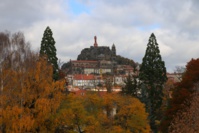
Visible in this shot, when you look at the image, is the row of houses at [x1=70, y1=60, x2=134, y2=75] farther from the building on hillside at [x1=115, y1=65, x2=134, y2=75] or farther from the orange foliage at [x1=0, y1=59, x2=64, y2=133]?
the orange foliage at [x1=0, y1=59, x2=64, y2=133]

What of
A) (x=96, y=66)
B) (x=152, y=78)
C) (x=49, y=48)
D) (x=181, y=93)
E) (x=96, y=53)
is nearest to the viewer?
(x=181, y=93)

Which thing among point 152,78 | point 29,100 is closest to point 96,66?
point 152,78

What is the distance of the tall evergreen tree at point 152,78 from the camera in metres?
45.1

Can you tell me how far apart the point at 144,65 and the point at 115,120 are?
52.1ft

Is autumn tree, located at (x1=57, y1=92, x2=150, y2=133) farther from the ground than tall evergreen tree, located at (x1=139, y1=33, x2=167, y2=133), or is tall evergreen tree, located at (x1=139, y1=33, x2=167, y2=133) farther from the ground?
tall evergreen tree, located at (x1=139, y1=33, x2=167, y2=133)

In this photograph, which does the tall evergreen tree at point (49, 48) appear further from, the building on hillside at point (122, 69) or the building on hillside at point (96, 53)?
the building on hillside at point (96, 53)

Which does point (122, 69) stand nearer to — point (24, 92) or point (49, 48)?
point (49, 48)

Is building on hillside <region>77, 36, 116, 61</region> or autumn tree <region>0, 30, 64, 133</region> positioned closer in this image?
autumn tree <region>0, 30, 64, 133</region>

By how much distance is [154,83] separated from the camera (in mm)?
46312

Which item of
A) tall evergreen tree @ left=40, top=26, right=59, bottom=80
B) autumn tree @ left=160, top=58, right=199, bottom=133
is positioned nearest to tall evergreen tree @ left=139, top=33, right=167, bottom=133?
tall evergreen tree @ left=40, top=26, right=59, bottom=80

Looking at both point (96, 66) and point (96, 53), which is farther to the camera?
point (96, 53)

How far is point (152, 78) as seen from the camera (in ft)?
152

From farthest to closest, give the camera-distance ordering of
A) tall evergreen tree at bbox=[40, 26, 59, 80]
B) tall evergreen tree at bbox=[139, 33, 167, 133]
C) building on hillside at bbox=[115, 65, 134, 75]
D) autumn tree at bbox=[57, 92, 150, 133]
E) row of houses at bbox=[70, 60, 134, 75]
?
1. row of houses at bbox=[70, 60, 134, 75]
2. building on hillside at bbox=[115, 65, 134, 75]
3. tall evergreen tree at bbox=[139, 33, 167, 133]
4. tall evergreen tree at bbox=[40, 26, 59, 80]
5. autumn tree at bbox=[57, 92, 150, 133]

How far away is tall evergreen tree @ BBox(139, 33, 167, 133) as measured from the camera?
148ft
